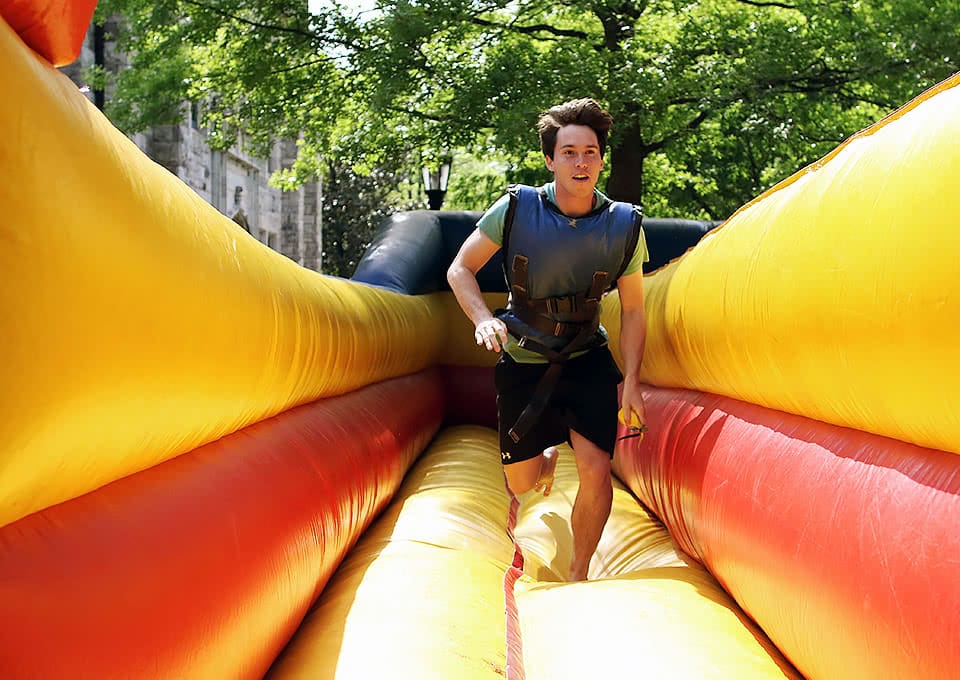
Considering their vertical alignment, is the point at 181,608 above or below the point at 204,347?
below

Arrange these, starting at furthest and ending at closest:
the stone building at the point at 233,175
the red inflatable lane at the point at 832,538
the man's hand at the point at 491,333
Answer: the stone building at the point at 233,175 → the man's hand at the point at 491,333 → the red inflatable lane at the point at 832,538

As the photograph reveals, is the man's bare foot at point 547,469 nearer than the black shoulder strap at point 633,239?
No

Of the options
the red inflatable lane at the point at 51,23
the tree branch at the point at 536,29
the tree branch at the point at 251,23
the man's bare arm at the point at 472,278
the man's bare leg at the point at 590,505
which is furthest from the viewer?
the tree branch at the point at 536,29

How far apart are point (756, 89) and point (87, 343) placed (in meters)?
8.23

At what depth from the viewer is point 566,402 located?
2.89 meters

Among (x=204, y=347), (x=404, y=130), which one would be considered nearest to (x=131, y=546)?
(x=204, y=347)

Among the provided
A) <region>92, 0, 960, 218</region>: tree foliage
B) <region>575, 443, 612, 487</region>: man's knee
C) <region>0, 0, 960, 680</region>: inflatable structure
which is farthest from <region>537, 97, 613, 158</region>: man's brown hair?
<region>92, 0, 960, 218</region>: tree foliage

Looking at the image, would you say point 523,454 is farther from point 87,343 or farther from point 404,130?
point 404,130

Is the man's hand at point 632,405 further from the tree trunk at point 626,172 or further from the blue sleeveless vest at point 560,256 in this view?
the tree trunk at point 626,172

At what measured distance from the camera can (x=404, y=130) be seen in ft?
32.6

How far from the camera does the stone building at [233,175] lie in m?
14.5

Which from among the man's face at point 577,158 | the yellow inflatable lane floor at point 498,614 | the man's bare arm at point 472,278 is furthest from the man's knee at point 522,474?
the man's face at point 577,158

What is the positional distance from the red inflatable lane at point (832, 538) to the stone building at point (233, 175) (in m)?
8.79

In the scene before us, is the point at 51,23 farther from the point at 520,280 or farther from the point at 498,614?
the point at 520,280
